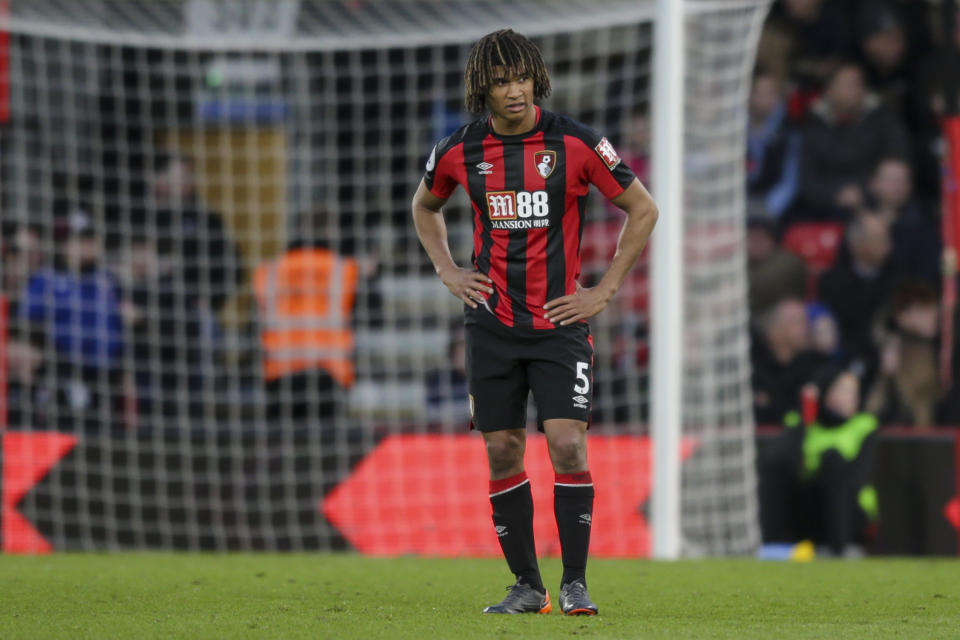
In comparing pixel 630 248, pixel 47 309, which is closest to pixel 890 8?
pixel 47 309

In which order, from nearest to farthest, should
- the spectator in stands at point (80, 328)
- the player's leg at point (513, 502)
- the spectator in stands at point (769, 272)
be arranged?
the player's leg at point (513, 502) < the spectator in stands at point (80, 328) < the spectator in stands at point (769, 272)

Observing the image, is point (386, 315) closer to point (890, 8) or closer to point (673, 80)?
point (673, 80)

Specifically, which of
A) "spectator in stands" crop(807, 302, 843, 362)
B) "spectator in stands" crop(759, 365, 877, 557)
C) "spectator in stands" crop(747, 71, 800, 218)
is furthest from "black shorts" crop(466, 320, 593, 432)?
"spectator in stands" crop(747, 71, 800, 218)

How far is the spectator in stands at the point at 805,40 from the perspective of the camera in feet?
36.2

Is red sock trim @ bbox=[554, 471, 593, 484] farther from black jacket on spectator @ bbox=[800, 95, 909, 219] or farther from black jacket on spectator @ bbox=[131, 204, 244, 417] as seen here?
black jacket on spectator @ bbox=[800, 95, 909, 219]

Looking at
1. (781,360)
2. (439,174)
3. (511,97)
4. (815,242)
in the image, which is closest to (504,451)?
(439,174)

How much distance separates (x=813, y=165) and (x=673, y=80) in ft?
12.1

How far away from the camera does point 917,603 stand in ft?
16.2

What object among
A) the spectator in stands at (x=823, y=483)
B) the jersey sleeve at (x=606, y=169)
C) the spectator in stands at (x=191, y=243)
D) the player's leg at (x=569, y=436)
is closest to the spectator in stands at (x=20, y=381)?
the spectator in stands at (x=191, y=243)

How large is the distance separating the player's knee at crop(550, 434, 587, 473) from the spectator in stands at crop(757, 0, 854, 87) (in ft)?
23.6

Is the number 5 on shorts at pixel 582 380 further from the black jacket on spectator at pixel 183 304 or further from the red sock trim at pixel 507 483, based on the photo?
the black jacket on spectator at pixel 183 304

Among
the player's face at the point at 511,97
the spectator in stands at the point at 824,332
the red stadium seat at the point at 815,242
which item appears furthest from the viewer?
the red stadium seat at the point at 815,242

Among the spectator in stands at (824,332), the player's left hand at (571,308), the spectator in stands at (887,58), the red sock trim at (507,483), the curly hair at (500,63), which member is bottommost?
the red sock trim at (507,483)

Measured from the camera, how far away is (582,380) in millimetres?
4445
